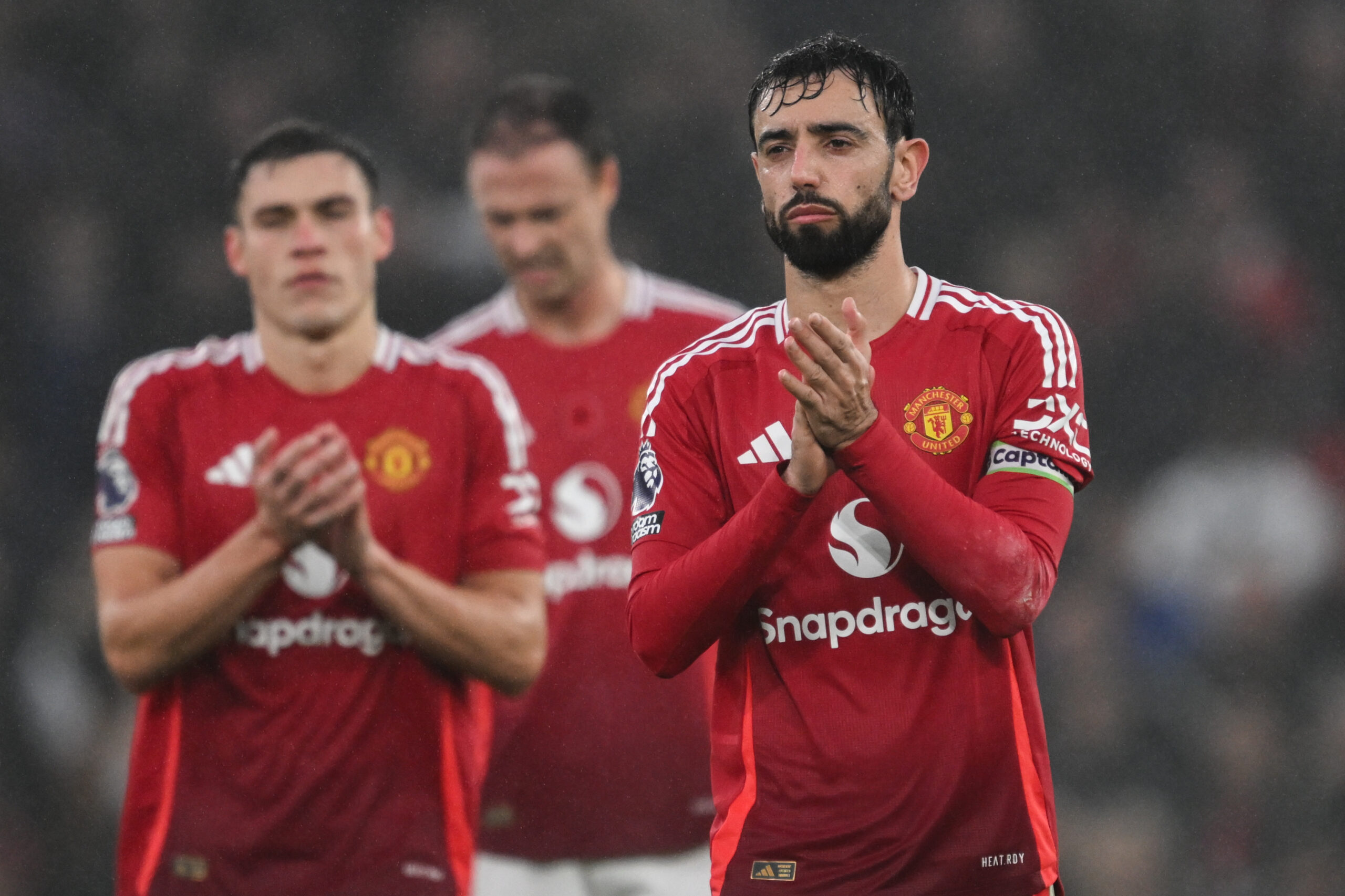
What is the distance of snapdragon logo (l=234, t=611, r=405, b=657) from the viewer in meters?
3.44

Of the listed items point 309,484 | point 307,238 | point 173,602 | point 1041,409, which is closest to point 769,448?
point 1041,409

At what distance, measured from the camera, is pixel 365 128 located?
6.87 metres

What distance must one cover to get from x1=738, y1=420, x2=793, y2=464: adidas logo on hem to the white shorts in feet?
7.08

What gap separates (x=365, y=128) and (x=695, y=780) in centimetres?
359

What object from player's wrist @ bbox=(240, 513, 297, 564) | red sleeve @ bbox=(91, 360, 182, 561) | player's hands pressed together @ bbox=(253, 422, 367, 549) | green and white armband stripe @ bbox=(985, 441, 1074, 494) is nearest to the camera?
green and white armband stripe @ bbox=(985, 441, 1074, 494)

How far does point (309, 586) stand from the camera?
348cm

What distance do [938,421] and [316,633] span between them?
61.1 inches

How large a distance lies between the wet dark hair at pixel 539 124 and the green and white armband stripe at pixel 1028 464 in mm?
2721

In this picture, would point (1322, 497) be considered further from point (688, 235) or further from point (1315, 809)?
point (688, 235)

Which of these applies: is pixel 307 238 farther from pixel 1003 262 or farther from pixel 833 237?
pixel 1003 262

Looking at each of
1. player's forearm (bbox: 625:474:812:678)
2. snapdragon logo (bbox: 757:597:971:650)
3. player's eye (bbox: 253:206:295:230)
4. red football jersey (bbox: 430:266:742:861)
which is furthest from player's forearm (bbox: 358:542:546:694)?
snapdragon logo (bbox: 757:597:971:650)

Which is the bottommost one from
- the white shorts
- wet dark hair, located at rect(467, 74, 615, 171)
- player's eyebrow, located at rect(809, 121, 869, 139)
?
the white shorts

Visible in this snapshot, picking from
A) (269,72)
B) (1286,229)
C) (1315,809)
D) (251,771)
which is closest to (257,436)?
(251,771)

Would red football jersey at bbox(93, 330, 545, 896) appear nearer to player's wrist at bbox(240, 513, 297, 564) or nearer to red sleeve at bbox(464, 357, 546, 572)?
red sleeve at bbox(464, 357, 546, 572)
